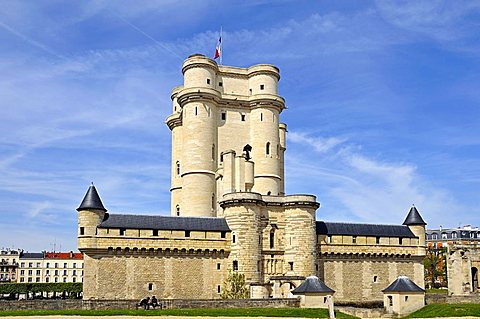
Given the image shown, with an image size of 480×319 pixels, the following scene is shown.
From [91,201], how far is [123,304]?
915cm

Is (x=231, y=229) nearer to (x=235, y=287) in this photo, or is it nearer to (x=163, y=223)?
(x=235, y=287)

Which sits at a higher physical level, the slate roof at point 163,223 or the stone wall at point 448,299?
the slate roof at point 163,223

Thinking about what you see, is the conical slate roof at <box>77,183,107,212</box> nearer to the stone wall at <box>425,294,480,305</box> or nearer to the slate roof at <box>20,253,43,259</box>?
the stone wall at <box>425,294,480,305</box>

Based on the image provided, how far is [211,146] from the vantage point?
2076 inches

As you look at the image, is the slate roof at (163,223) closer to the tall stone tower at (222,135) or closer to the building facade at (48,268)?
the tall stone tower at (222,135)

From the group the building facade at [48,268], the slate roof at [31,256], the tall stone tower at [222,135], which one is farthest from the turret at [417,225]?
the slate roof at [31,256]

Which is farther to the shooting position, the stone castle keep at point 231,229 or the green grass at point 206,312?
the stone castle keep at point 231,229

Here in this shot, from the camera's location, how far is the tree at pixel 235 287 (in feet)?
138

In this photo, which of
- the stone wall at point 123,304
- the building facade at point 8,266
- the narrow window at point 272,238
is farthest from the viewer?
the building facade at point 8,266

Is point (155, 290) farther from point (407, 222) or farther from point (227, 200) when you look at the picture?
point (407, 222)

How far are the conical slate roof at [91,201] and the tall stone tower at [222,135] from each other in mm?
11055

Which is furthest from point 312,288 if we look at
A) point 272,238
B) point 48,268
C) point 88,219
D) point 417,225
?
point 48,268

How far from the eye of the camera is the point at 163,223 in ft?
143

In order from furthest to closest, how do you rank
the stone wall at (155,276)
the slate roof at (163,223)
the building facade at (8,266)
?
the building facade at (8,266)
the slate roof at (163,223)
the stone wall at (155,276)
